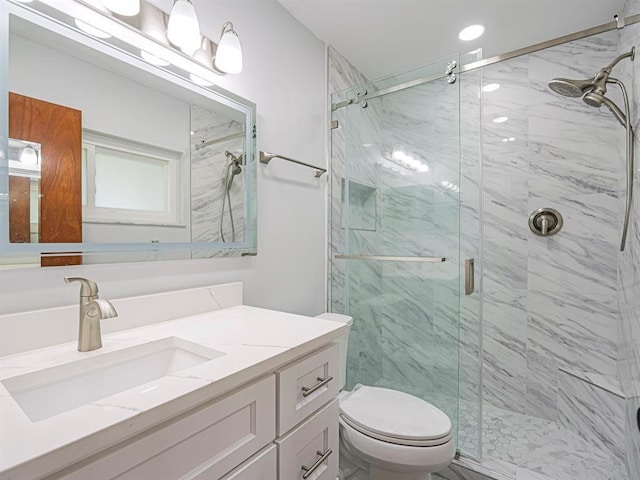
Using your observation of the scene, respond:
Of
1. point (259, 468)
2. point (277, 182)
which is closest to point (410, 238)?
point (277, 182)

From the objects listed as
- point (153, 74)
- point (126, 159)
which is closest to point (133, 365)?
point (126, 159)

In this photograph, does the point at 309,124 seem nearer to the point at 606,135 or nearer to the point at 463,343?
the point at 463,343

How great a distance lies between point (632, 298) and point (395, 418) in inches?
52.9

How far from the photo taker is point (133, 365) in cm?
86

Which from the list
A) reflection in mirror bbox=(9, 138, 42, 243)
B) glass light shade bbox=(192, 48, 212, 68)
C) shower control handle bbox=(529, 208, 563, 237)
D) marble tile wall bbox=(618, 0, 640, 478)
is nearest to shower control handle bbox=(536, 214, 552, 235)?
shower control handle bbox=(529, 208, 563, 237)

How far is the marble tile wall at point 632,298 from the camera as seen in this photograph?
151cm

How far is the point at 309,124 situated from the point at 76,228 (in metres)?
1.31

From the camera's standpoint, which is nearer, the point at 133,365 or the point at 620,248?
the point at 133,365

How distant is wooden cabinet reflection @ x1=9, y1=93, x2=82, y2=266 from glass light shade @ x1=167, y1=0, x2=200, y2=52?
0.44 metres

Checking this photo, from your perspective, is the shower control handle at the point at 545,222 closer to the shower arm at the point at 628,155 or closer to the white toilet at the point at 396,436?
the shower arm at the point at 628,155

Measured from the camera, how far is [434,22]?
1832mm

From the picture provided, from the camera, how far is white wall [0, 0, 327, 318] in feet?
4.02

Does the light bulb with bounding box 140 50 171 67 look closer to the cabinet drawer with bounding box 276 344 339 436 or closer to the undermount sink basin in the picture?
the undermount sink basin

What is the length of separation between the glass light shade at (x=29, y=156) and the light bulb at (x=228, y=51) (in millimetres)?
729
